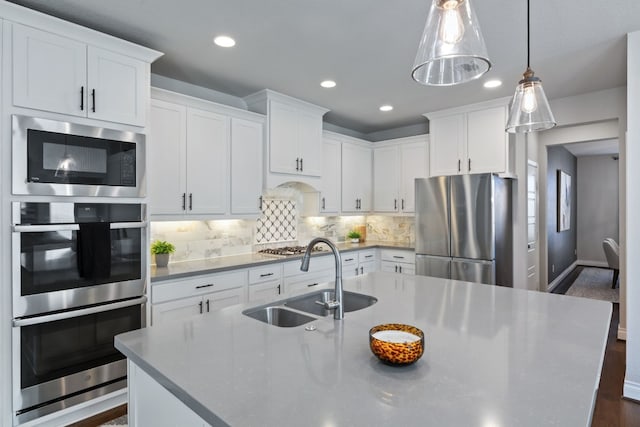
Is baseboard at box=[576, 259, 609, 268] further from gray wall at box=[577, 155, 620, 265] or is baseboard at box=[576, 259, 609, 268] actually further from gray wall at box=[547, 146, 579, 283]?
gray wall at box=[547, 146, 579, 283]

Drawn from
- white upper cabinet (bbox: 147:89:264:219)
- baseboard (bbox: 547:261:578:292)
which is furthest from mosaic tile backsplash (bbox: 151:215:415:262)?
baseboard (bbox: 547:261:578:292)

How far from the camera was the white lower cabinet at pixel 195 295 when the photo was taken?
2730mm

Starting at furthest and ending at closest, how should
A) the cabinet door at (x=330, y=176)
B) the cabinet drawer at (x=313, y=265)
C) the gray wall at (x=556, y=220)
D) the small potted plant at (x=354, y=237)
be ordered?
the gray wall at (x=556, y=220) → the small potted plant at (x=354, y=237) → the cabinet door at (x=330, y=176) → the cabinet drawer at (x=313, y=265)

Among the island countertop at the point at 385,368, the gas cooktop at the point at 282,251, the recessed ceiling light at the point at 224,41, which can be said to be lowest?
the island countertop at the point at 385,368

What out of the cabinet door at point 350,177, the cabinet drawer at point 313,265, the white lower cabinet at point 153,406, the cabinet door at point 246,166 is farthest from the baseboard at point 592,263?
the white lower cabinet at point 153,406

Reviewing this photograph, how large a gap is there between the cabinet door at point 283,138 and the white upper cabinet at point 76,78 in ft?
4.58

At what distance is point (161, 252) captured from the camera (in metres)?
3.05

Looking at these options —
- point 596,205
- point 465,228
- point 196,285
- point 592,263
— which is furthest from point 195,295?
point 596,205

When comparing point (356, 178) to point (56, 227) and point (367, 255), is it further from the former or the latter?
point (56, 227)

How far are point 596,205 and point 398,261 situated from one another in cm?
635

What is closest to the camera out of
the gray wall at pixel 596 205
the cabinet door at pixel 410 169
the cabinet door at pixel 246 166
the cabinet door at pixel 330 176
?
the cabinet door at pixel 246 166

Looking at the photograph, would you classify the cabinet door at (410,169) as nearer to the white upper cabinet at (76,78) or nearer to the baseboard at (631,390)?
the baseboard at (631,390)

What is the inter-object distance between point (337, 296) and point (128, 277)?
63.4 inches

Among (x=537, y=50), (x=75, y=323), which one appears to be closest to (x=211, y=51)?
(x=75, y=323)
